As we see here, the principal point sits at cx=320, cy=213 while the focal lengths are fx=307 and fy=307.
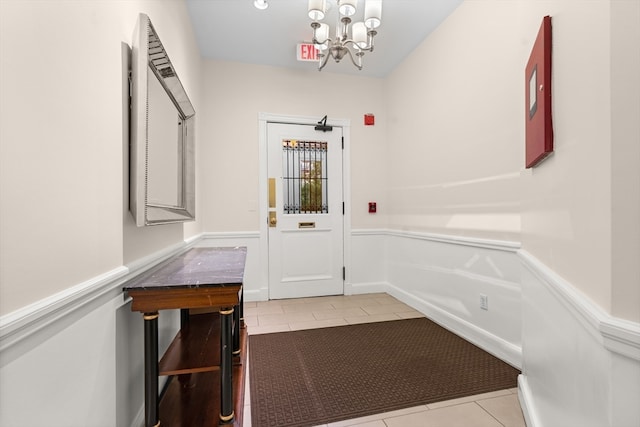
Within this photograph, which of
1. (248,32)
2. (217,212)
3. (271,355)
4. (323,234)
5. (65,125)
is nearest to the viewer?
(65,125)

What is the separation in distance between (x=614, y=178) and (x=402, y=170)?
3.00m

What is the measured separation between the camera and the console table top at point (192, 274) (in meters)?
1.23

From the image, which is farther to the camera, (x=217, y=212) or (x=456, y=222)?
(x=217, y=212)

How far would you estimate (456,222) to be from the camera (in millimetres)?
2695

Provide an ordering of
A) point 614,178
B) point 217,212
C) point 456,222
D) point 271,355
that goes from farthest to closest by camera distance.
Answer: point 217,212 < point 456,222 < point 271,355 < point 614,178

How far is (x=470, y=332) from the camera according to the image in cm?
249

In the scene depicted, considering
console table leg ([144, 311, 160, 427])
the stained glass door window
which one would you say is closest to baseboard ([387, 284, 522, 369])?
the stained glass door window

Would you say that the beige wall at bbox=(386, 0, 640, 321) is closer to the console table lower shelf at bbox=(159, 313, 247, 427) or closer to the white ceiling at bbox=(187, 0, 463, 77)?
the white ceiling at bbox=(187, 0, 463, 77)

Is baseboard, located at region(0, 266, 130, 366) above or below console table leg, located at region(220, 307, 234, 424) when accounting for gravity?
above

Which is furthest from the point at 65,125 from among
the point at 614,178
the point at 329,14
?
the point at 329,14

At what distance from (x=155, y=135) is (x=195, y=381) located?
1366 millimetres

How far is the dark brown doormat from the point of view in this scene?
164 centimetres

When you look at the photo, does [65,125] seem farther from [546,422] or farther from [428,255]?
[428,255]

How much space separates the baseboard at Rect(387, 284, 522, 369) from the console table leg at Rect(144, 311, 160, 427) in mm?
2131
